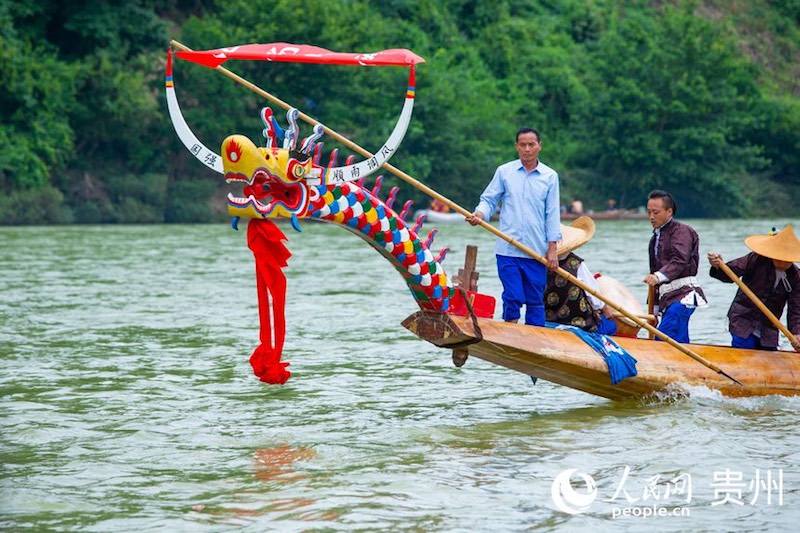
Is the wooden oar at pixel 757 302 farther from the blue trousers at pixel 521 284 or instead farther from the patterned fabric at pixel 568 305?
the blue trousers at pixel 521 284

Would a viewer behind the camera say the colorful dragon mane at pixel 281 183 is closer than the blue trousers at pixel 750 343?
Yes

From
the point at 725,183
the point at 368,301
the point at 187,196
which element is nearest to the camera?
the point at 368,301

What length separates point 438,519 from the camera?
6.20m

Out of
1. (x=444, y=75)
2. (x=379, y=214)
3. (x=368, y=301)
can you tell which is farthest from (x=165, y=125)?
(x=379, y=214)

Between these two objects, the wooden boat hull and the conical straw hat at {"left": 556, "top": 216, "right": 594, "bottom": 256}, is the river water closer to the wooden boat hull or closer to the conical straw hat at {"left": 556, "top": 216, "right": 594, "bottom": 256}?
the wooden boat hull

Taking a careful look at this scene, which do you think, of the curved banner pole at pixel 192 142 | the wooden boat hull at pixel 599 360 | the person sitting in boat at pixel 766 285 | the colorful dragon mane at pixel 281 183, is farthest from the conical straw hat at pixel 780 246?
the curved banner pole at pixel 192 142

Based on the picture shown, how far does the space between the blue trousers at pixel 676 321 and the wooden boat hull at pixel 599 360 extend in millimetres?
139

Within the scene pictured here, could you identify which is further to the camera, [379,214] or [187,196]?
[187,196]

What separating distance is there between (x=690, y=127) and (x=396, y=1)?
1050 centimetres

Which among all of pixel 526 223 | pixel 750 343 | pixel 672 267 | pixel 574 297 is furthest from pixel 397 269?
pixel 750 343

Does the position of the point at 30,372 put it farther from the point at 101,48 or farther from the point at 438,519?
the point at 101,48

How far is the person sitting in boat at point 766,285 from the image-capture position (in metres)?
8.86

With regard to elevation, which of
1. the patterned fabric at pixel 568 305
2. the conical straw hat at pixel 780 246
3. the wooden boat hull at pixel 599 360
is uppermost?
the conical straw hat at pixel 780 246

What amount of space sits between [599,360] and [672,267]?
35.3 inches
